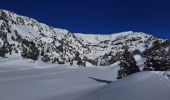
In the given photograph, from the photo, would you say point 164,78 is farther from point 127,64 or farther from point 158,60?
point 127,64

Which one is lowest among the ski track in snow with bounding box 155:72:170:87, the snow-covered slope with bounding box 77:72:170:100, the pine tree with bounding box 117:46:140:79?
the snow-covered slope with bounding box 77:72:170:100

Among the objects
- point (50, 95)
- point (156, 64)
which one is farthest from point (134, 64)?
point (50, 95)

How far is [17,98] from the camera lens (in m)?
17.7

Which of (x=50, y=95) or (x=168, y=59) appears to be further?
(x=168, y=59)

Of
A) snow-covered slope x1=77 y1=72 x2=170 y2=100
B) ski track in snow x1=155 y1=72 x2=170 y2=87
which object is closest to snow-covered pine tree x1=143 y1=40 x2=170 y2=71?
snow-covered slope x1=77 y1=72 x2=170 y2=100

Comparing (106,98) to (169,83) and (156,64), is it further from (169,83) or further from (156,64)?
(156,64)

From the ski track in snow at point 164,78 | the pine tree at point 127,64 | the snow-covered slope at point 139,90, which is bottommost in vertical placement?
the snow-covered slope at point 139,90

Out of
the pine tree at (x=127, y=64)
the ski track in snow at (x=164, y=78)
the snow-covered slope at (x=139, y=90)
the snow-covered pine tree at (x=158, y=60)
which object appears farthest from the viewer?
the pine tree at (x=127, y=64)

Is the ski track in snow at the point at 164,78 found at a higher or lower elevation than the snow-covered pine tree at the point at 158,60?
lower

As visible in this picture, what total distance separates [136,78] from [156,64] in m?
15.5

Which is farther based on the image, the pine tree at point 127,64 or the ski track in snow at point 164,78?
the pine tree at point 127,64

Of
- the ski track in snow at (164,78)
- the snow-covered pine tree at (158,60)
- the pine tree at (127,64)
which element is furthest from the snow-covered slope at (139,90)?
the pine tree at (127,64)

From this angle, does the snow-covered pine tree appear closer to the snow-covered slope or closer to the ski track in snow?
the snow-covered slope

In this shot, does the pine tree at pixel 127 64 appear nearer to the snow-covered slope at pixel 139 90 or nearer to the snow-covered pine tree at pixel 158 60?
the snow-covered pine tree at pixel 158 60
